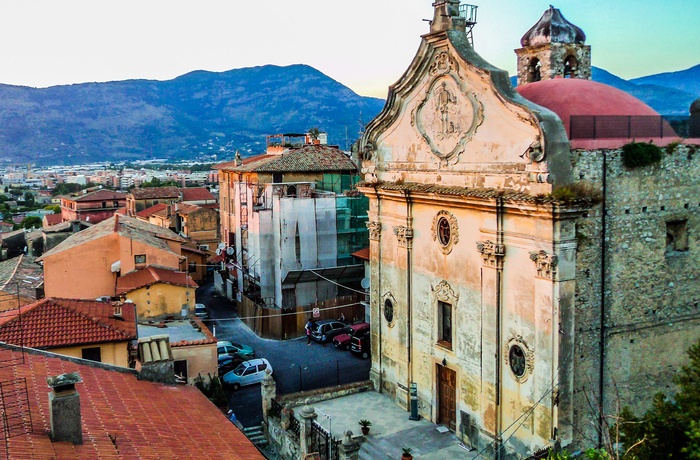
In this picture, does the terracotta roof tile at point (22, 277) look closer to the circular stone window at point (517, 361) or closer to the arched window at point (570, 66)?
the circular stone window at point (517, 361)

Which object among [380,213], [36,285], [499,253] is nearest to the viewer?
[499,253]

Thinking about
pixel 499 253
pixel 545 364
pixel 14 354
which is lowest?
pixel 545 364

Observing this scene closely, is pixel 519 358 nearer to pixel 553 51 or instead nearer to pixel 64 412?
pixel 553 51

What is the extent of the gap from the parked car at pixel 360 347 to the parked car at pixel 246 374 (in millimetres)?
4785

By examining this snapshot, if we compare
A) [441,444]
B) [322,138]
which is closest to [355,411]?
[441,444]

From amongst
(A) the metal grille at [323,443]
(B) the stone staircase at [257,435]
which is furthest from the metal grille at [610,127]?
(B) the stone staircase at [257,435]

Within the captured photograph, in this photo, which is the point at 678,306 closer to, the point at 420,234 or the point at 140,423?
the point at 420,234

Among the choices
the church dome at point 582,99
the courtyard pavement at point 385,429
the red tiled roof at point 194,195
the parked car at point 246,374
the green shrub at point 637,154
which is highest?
the church dome at point 582,99

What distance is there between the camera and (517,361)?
16.8m

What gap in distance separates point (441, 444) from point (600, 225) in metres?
8.00

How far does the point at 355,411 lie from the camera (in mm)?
21422

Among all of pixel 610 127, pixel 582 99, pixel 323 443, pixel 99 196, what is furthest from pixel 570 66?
pixel 99 196

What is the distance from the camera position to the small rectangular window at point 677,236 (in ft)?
56.7

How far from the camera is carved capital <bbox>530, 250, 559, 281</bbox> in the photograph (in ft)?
50.1
